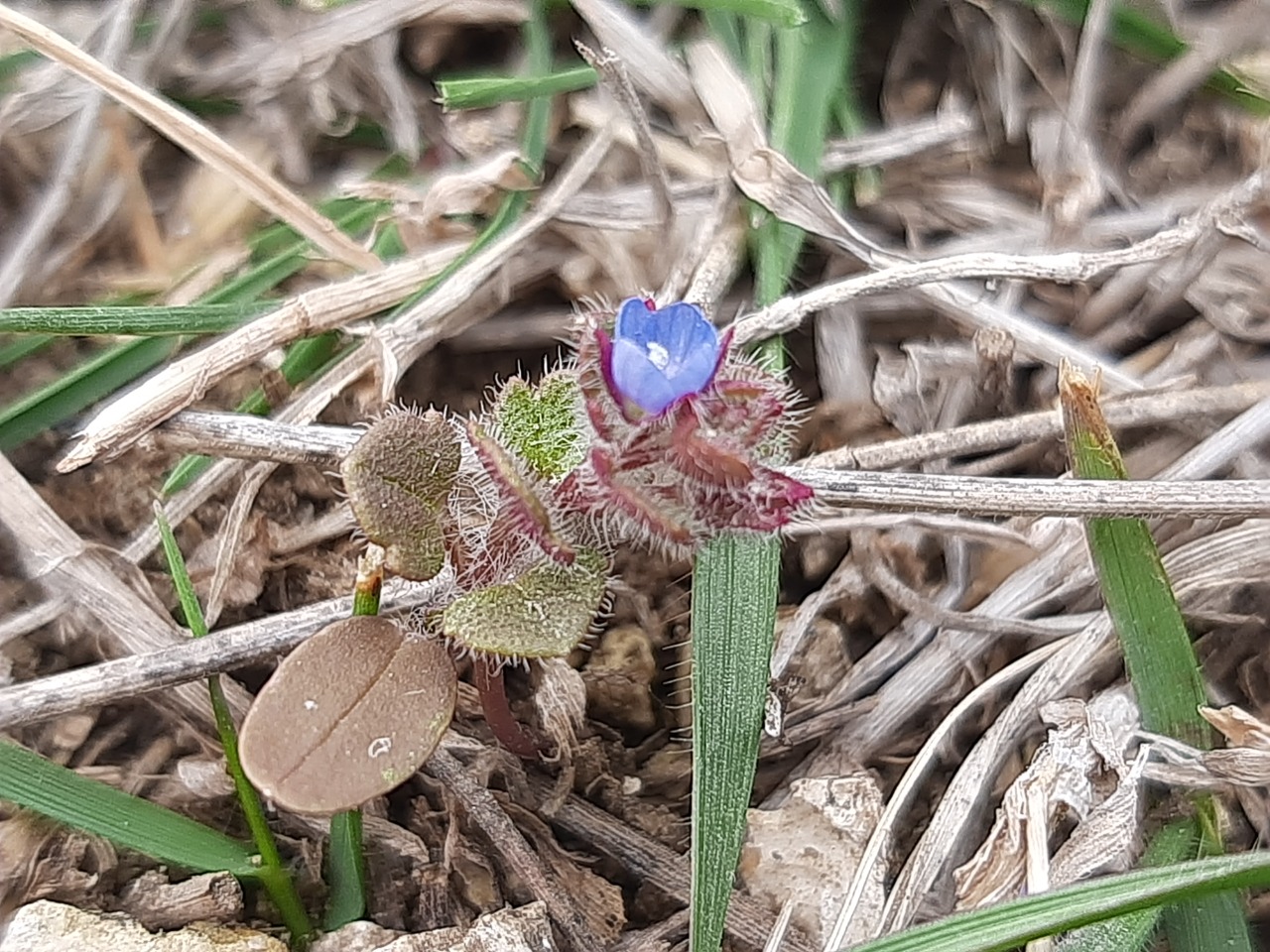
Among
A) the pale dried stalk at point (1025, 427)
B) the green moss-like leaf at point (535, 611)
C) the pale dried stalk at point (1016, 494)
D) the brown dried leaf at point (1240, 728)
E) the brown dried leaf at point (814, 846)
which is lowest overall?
the brown dried leaf at point (814, 846)

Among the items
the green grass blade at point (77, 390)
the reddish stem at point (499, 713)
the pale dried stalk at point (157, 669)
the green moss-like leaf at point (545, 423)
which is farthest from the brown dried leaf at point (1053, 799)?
the green grass blade at point (77, 390)

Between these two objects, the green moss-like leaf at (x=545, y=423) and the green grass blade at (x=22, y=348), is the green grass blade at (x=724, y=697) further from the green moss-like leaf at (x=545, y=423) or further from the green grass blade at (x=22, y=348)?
the green grass blade at (x=22, y=348)

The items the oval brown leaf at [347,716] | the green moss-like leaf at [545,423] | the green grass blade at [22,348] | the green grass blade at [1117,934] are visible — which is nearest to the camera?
the oval brown leaf at [347,716]

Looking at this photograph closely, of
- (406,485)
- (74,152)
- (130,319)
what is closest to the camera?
(406,485)

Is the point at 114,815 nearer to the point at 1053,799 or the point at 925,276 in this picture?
the point at 1053,799

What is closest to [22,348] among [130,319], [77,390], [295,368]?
[77,390]

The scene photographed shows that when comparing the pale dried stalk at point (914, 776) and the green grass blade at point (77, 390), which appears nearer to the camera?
the pale dried stalk at point (914, 776)
